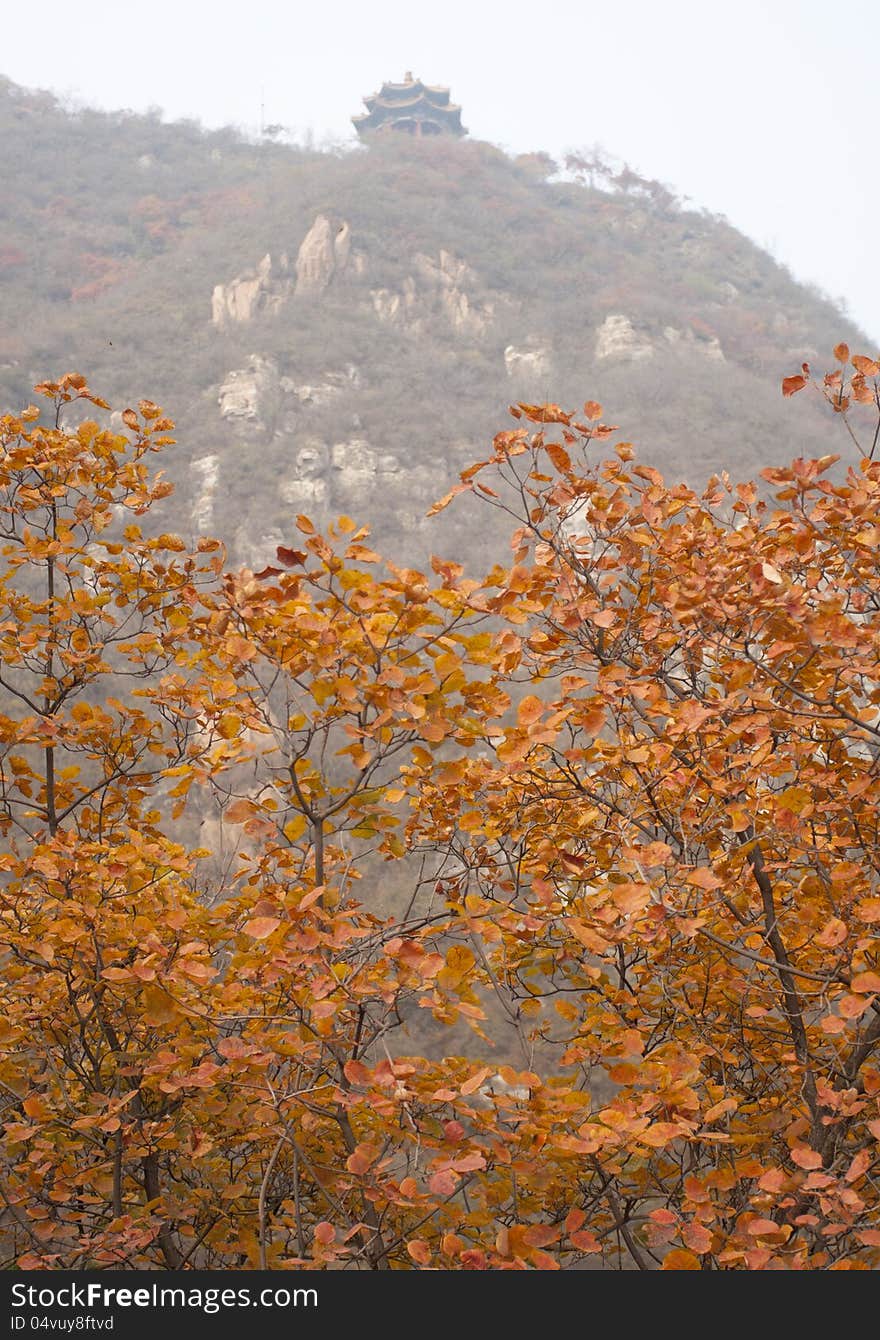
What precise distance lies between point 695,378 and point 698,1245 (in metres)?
31.3

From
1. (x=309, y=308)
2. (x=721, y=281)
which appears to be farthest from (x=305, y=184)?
(x=721, y=281)

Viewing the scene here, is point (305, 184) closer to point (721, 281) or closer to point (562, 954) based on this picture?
point (721, 281)

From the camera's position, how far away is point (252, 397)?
2658cm

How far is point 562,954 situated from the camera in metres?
2.41

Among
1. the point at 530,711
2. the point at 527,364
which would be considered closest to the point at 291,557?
the point at 530,711

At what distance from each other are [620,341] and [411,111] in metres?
34.7

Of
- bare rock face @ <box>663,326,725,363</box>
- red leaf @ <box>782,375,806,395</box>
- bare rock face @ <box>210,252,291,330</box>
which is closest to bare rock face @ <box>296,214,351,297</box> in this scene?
bare rock face @ <box>210,252,291,330</box>

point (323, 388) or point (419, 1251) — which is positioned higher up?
point (323, 388)

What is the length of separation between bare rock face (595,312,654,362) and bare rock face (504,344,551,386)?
7.11 ft

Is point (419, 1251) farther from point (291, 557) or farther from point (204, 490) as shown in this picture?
point (204, 490)

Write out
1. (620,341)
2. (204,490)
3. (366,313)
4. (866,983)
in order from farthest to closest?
(366,313) < (620,341) < (204,490) < (866,983)

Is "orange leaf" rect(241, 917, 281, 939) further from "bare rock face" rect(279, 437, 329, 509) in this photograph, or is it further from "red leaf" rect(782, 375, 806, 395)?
"bare rock face" rect(279, 437, 329, 509)

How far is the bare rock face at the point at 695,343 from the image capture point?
109ft
